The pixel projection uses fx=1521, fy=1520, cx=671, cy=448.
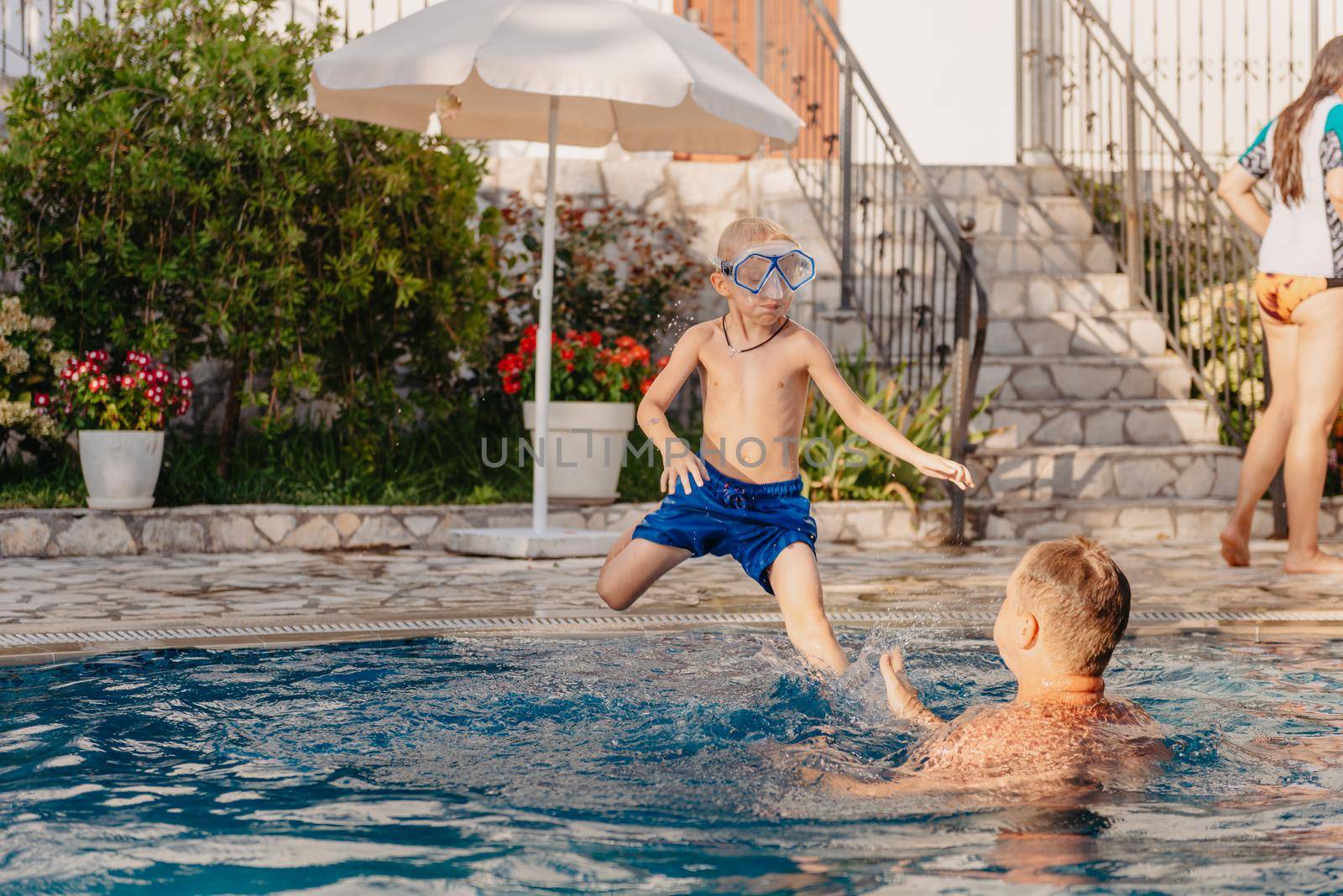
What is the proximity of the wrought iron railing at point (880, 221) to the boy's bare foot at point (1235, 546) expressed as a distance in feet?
4.68

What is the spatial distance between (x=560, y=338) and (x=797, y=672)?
4348mm

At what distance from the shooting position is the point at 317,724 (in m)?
3.28

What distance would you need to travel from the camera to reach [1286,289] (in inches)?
221

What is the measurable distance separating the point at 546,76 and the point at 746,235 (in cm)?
224

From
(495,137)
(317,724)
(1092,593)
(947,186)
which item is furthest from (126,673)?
(947,186)

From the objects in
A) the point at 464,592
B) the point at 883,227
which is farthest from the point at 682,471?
the point at 883,227

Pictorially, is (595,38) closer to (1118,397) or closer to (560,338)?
(560,338)

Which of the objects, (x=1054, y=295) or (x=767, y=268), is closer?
(x=767, y=268)

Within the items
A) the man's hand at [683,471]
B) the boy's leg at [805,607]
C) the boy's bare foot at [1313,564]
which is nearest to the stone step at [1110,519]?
the boy's bare foot at [1313,564]

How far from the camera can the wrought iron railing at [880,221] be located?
23.7ft

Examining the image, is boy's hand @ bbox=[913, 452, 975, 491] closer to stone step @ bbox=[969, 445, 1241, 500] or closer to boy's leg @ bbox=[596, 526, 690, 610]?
boy's leg @ bbox=[596, 526, 690, 610]

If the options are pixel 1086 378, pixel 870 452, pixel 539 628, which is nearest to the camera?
pixel 539 628

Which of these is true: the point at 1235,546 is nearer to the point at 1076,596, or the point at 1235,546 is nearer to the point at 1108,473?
the point at 1108,473

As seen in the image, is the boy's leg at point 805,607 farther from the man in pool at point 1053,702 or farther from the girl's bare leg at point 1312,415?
the girl's bare leg at point 1312,415
